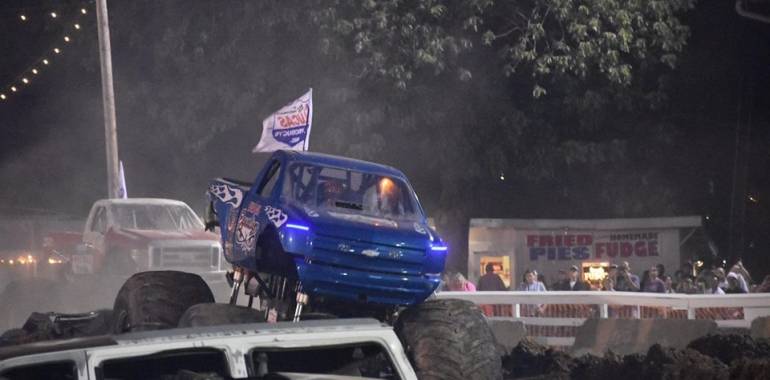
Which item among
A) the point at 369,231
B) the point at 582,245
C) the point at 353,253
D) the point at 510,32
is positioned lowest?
the point at 582,245

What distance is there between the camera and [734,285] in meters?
19.2

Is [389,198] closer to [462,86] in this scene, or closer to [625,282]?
[625,282]

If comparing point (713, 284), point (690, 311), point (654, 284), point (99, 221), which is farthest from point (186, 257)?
point (690, 311)

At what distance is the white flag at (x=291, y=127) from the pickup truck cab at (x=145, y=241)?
3070mm

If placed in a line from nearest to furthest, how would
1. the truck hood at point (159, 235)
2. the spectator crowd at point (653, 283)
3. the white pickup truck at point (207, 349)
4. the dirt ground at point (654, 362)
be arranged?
the white pickup truck at point (207, 349) < the dirt ground at point (654, 362) < the spectator crowd at point (653, 283) < the truck hood at point (159, 235)

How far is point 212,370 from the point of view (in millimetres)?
6984

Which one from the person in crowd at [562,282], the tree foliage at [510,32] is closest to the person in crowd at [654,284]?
the person in crowd at [562,282]

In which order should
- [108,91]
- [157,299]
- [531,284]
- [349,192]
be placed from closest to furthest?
[157,299]
[349,192]
[531,284]
[108,91]

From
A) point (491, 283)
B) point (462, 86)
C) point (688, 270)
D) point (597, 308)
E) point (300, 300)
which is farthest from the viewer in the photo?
point (462, 86)

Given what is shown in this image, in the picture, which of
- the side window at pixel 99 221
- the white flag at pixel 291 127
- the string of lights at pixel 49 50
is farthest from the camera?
the string of lights at pixel 49 50

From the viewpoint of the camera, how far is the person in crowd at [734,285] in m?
18.9

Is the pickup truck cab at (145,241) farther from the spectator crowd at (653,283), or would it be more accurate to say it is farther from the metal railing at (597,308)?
the metal railing at (597,308)

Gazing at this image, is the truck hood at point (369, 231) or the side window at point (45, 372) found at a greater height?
the truck hood at point (369, 231)

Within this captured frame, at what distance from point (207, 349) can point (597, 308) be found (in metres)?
12.1
